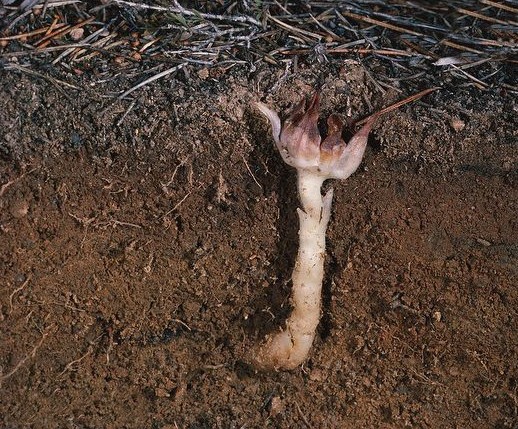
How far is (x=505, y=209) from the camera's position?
6.05 ft

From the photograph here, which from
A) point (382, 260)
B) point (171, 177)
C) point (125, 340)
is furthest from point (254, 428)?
point (171, 177)

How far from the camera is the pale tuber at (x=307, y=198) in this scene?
177cm

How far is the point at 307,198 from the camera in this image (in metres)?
1.83

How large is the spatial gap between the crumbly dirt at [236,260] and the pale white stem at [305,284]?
5cm

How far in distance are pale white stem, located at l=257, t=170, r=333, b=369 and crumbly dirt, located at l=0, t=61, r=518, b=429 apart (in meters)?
0.05

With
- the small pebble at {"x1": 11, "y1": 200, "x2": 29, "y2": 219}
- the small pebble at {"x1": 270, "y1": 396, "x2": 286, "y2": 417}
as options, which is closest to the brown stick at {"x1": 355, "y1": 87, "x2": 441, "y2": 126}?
the small pebble at {"x1": 270, "y1": 396, "x2": 286, "y2": 417}

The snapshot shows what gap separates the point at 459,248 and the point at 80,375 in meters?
1.12

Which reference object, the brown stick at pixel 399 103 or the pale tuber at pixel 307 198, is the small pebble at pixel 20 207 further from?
the brown stick at pixel 399 103

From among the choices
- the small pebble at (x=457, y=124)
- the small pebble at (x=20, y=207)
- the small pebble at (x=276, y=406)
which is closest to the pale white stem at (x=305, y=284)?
the small pebble at (x=276, y=406)

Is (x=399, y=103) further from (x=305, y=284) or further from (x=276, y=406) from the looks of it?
(x=276, y=406)

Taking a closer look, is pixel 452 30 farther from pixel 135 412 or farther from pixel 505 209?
pixel 135 412

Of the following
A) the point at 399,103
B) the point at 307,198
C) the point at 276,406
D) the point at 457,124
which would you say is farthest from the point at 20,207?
the point at 457,124

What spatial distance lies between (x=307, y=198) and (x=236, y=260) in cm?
28

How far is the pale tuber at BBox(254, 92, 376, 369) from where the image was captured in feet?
5.81
